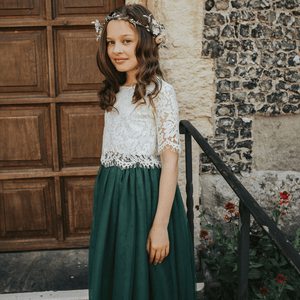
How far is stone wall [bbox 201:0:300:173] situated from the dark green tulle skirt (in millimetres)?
862

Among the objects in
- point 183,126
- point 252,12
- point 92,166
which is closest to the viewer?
point 183,126

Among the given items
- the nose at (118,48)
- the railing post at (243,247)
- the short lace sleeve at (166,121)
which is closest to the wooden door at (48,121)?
the nose at (118,48)

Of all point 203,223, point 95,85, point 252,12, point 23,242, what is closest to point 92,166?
point 95,85

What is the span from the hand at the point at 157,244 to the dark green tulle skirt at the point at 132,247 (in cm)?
2

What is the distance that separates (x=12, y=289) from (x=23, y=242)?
439mm

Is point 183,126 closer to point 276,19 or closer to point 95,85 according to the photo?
point 95,85

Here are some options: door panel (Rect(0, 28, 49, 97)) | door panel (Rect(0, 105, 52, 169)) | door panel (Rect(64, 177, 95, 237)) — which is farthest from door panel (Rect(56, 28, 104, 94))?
door panel (Rect(64, 177, 95, 237))

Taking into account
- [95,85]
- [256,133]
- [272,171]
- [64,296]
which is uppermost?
[95,85]

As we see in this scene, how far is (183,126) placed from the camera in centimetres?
160

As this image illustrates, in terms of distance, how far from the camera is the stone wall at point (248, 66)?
1840mm

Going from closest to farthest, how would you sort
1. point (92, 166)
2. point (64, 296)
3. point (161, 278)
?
1. point (161, 278)
2. point (64, 296)
3. point (92, 166)

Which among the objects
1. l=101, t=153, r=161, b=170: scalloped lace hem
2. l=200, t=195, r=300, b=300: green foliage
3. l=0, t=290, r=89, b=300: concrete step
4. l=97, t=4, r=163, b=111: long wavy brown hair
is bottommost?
l=0, t=290, r=89, b=300: concrete step

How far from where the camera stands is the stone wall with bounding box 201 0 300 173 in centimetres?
184

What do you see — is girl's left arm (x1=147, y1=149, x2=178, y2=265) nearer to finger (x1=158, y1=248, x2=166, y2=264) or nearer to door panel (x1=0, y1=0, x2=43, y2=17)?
finger (x1=158, y1=248, x2=166, y2=264)
